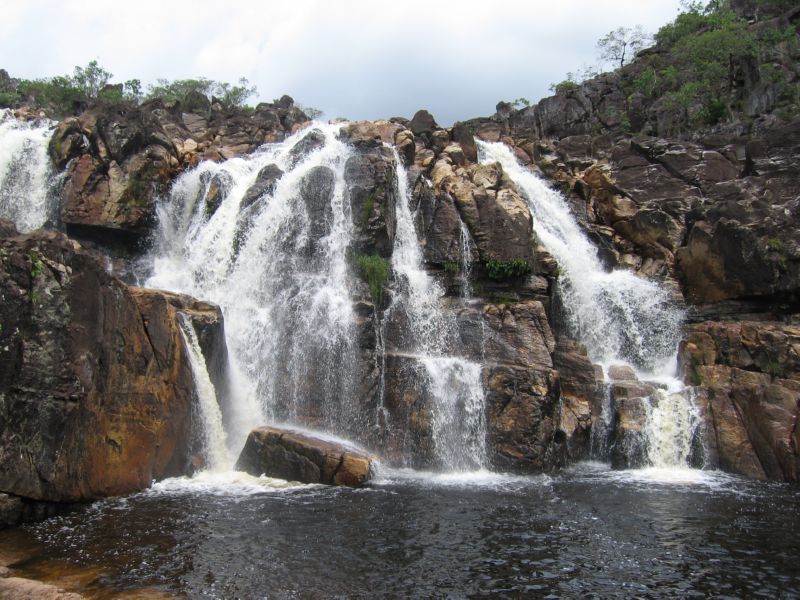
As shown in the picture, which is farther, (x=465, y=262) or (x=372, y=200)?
(x=465, y=262)

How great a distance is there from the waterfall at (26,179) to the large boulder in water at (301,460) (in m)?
16.2

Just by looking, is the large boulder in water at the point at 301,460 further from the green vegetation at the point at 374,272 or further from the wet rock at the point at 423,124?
the wet rock at the point at 423,124

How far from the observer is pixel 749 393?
65.9 ft

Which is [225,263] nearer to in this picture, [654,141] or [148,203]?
[148,203]

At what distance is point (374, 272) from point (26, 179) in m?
17.0

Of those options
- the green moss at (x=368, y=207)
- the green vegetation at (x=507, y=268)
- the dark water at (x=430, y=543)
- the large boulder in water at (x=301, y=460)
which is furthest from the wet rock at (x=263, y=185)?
the dark water at (x=430, y=543)

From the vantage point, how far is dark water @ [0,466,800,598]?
1005 centimetres

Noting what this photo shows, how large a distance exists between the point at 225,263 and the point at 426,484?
12.7m

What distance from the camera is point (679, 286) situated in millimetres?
26703

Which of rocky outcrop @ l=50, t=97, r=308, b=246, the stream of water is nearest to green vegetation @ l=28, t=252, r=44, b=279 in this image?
the stream of water

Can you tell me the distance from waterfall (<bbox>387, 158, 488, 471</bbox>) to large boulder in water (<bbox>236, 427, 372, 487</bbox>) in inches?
140

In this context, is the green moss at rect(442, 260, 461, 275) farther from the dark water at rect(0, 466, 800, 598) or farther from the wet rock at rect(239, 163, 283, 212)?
the dark water at rect(0, 466, 800, 598)

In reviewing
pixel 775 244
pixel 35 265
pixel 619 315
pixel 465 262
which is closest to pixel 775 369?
pixel 775 244

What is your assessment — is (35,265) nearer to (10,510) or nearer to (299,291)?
(10,510)
